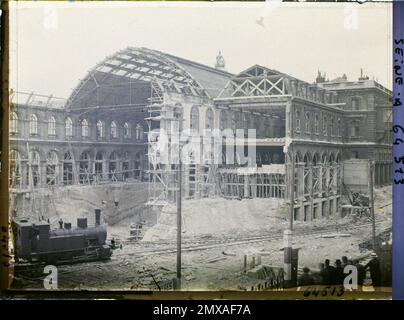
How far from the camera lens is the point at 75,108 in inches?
167

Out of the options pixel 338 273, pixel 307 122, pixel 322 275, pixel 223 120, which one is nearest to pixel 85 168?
pixel 223 120

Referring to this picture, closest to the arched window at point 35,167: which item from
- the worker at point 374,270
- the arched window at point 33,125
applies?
the arched window at point 33,125

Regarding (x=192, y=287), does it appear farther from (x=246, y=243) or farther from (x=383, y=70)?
(x=383, y=70)

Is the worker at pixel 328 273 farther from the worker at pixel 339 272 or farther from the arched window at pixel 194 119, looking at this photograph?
the arched window at pixel 194 119

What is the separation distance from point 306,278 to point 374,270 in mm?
608

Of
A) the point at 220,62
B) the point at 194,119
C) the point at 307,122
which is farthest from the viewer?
the point at 307,122

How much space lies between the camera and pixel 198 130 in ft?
13.8

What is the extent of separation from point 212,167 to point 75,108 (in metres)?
1.36

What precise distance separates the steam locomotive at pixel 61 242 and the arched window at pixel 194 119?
3.81ft

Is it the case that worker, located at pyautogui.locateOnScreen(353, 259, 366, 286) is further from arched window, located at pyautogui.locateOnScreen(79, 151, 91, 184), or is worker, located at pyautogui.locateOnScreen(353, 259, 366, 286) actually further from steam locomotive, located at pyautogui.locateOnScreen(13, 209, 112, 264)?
arched window, located at pyautogui.locateOnScreen(79, 151, 91, 184)

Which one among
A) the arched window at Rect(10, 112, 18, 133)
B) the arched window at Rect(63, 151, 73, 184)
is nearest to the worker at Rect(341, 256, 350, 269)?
the arched window at Rect(63, 151, 73, 184)

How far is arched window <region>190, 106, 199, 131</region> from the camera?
13.8ft

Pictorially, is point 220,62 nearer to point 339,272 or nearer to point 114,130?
point 114,130
